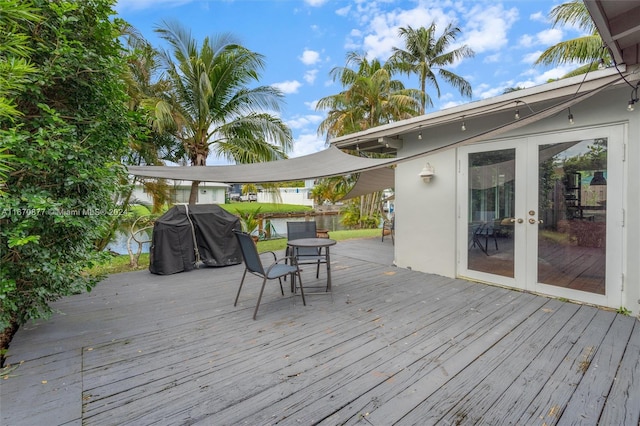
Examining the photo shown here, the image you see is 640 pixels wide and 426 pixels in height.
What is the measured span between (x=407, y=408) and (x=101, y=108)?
353 centimetres

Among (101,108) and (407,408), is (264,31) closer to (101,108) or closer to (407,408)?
(101,108)

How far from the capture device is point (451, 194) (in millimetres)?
4891

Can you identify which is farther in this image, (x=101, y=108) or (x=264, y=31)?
(x=264, y=31)

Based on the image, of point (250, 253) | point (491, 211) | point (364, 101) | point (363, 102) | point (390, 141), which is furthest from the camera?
point (363, 102)

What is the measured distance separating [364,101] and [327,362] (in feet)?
42.0

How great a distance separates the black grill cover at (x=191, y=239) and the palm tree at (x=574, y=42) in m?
12.4

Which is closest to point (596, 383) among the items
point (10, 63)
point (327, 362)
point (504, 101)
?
point (327, 362)

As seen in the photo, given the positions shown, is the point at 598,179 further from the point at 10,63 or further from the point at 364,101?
the point at 364,101

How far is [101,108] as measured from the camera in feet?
9.32

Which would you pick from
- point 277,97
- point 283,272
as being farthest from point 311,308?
point 277,97

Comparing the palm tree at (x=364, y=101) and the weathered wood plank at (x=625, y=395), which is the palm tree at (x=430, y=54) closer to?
the palm tree at (x=364, y=101)

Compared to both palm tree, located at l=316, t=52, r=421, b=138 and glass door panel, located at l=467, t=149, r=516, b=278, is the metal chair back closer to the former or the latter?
glass door panel, located at l=467, t=149, r=516, b=278

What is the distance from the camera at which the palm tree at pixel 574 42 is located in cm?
985

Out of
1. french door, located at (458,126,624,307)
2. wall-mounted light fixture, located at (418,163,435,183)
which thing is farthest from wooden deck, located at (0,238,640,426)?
wall-mounted light fixture, located at (418,163,435,183)
